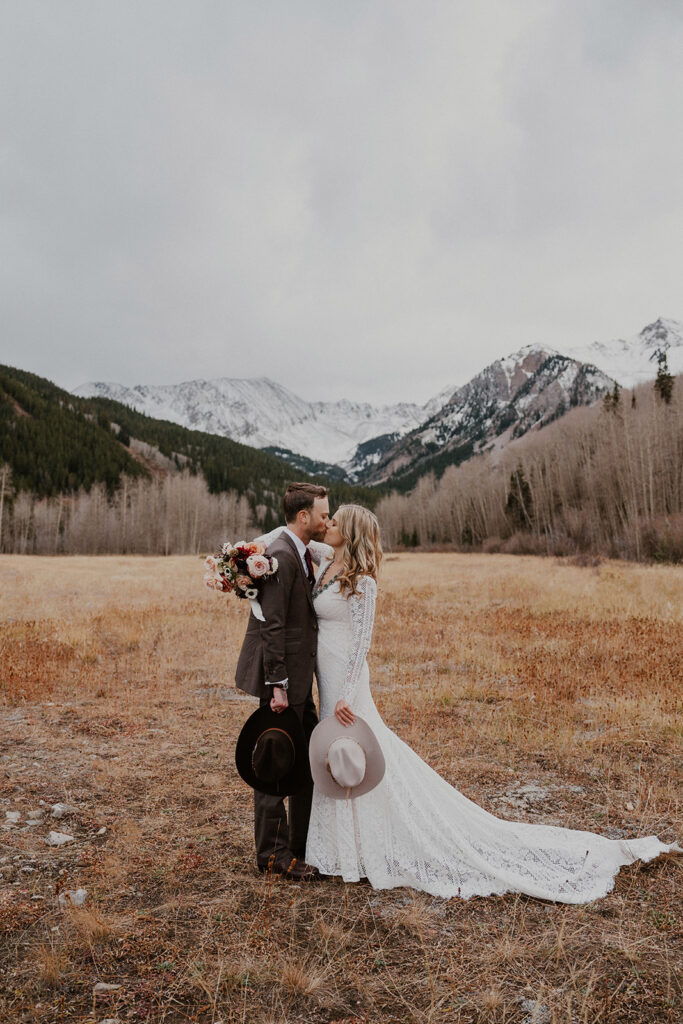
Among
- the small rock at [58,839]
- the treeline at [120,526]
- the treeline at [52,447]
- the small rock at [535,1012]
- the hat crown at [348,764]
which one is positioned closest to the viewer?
the small rock at [535,1012]

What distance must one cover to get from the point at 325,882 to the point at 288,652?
5.53ft

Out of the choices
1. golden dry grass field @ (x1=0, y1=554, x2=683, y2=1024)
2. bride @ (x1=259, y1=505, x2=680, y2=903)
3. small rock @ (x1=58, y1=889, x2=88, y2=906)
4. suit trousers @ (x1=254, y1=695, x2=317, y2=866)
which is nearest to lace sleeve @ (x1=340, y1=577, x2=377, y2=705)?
bride @ (x1=259, y1=505, x2=680, y2=903)

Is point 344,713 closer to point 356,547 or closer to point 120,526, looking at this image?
point 356,547

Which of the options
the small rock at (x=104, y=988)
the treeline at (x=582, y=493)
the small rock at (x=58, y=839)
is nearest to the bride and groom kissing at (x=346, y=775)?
the small rock at (x=104, y=988)

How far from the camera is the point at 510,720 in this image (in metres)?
8.61

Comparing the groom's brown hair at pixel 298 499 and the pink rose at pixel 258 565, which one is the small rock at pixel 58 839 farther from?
the groom's brown hair at pixel 298 499

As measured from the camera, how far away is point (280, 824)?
461 centimetres

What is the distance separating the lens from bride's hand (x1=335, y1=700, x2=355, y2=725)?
14.2ft

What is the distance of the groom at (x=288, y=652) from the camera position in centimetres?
441

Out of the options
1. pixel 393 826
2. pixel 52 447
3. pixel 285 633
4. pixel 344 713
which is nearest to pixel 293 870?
pixel 393 826

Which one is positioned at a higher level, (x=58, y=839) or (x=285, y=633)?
(x=285, y=633)

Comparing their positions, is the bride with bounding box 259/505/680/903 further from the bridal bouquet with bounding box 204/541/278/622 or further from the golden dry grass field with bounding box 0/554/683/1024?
the bridal bouquet with bounding box 204/541/278/622

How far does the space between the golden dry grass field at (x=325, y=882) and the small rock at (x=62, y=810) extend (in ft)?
0.22

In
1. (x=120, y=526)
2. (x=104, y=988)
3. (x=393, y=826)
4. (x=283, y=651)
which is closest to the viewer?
(x=104, y=988)
